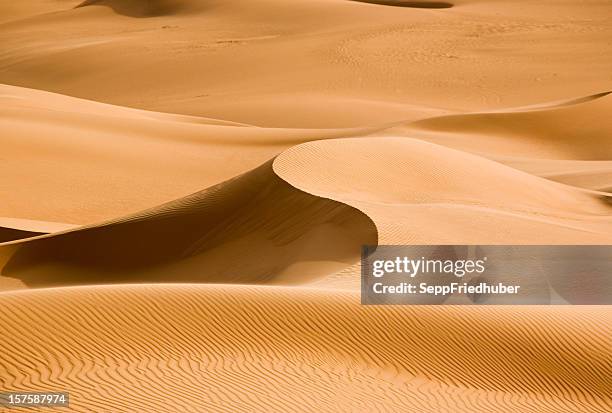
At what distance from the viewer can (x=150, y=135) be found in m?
22.0

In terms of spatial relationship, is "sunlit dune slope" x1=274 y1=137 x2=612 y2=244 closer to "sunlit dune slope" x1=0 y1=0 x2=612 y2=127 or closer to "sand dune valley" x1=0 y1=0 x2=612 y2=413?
"sand dune valley" x1=0 y1=0 x2=612 y2=413

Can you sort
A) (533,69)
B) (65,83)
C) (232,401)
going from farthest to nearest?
(65,83) < (533,69) < (232,401)

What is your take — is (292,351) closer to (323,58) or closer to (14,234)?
(14,234)

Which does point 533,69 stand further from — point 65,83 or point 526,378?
point 526,378

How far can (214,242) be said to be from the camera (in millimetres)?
13188

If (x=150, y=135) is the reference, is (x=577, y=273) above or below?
above

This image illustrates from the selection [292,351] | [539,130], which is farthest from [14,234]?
[539,130]

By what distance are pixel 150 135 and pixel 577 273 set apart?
13.2m

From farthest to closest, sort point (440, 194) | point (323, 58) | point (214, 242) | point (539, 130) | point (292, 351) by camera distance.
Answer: point (323, 58) → point (539, 130) → point (440, 194) → point (214, 242) → point (292, 351)

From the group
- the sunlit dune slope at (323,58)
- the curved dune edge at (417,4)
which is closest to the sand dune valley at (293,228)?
the sunlit dune slope at (323,58)

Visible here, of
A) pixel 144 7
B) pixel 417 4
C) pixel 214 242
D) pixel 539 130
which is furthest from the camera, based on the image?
pixel 144 7

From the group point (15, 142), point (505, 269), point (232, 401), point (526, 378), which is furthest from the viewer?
point (15, 142)

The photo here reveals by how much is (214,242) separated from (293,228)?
125 centimetres

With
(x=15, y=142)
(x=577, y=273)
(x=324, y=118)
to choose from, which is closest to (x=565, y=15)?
(x=324, y=118)
